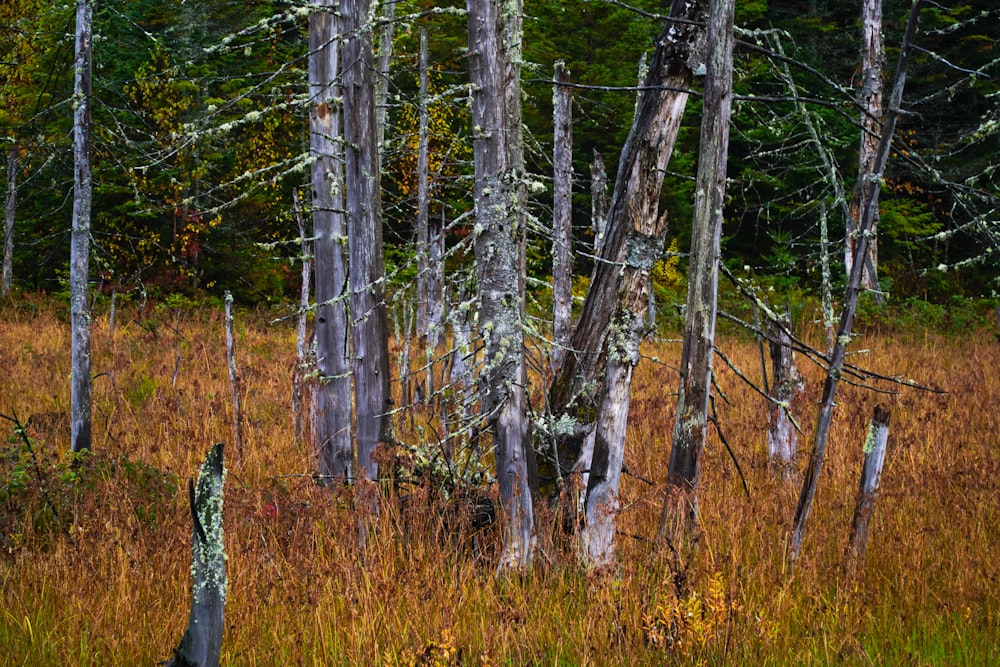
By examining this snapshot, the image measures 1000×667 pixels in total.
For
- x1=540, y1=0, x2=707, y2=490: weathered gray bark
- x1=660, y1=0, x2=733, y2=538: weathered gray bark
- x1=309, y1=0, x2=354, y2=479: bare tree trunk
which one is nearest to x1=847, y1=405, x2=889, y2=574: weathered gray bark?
x1=660, y1=0, x2=733, y2=538: weathered gray bark

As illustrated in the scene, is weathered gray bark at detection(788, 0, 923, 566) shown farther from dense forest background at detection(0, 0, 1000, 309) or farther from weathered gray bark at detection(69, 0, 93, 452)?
dense forest background at detection(0, 0, 1000, 309)

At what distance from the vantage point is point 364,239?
598cm

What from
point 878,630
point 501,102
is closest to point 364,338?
point 501,102

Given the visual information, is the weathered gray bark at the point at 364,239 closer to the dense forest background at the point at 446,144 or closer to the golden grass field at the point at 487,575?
the golden grass field at the point at 487,575

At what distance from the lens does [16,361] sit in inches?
459

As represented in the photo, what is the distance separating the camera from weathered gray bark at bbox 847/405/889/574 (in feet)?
15.1

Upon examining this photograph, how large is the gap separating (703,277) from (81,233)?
5.63 meters

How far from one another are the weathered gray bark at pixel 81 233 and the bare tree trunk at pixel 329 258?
2.24 meters

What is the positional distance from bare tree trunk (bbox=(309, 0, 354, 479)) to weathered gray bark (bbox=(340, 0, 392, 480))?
1.30 ft

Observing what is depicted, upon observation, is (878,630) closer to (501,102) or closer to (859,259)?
(859,259)

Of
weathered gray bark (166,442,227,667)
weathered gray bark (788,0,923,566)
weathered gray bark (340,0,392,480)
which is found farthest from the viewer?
weathered gray bark (340,0,392,480)

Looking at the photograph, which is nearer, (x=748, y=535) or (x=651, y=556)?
(x=651, y=556)

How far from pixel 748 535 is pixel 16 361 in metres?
10.7

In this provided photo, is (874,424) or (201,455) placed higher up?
(874,424)
